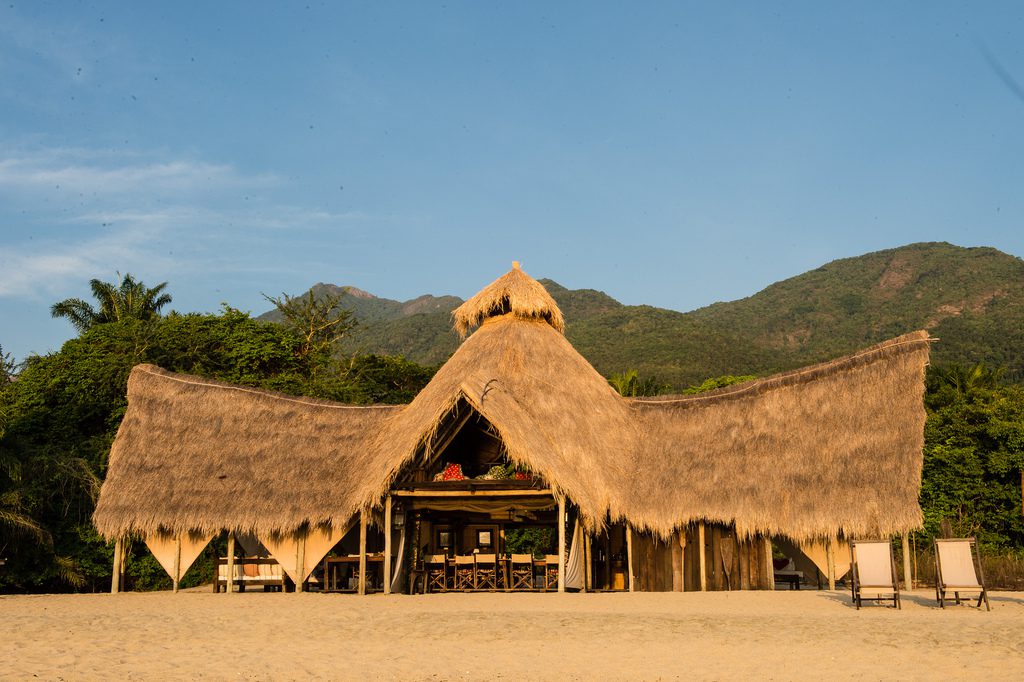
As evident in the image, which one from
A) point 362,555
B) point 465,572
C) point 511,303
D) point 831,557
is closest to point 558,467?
point 465,572

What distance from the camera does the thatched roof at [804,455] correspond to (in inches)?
599

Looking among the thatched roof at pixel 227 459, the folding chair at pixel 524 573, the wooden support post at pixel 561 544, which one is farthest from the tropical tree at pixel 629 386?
the wooden support post at pixel 561 544

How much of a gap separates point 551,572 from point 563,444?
7.42 ft

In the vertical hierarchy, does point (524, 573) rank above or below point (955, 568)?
below

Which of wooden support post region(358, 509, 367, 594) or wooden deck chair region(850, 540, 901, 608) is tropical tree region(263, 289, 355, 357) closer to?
wooden support post region(358, 509, 367, 594)

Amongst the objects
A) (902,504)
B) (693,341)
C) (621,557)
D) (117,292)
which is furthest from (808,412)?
(693,341)

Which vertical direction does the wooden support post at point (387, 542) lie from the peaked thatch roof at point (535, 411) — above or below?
below

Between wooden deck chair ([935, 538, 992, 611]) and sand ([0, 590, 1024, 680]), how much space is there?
0.35 metres

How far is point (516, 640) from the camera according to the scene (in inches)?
→ 404

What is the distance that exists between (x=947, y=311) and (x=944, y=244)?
750 inches

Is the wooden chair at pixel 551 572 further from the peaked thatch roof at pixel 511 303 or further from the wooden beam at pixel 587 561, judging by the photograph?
the peaked thatch roof at pixel 511 303

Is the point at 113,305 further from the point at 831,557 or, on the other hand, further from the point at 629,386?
A: the point at 831,557

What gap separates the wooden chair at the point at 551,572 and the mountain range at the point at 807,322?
2383cm

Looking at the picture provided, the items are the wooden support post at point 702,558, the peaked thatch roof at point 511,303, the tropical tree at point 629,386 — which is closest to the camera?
the wooden support post at point 702,558
